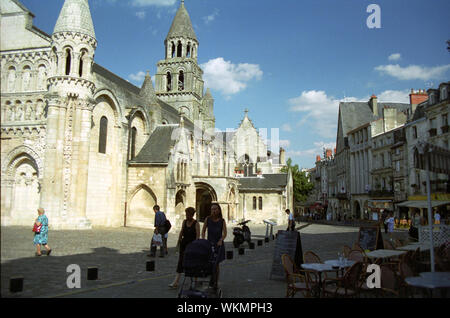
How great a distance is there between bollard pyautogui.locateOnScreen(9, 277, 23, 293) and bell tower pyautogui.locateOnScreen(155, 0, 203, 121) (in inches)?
1765

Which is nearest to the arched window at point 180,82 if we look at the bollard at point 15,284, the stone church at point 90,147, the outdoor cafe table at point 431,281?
the stone church at point 90,147

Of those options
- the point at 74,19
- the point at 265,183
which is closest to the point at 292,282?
the point at 74,19

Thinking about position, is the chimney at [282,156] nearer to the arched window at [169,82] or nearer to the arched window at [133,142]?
the arched window at [169,82]

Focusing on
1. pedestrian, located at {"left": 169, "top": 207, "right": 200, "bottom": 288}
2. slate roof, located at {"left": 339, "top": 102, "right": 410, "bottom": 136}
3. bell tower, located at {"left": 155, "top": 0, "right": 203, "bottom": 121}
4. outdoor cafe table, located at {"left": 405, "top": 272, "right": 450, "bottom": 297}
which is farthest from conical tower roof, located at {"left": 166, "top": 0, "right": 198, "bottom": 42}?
outdoor cafe table, located at {"left": 405, "top": 272, "right": 450, "bottom": 297}

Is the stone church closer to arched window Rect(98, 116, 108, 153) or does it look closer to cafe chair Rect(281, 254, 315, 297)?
arched window Rect(98, 116, 108, 153)

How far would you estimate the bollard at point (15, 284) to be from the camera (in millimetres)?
3640

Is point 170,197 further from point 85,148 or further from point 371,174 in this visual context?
point 371,174

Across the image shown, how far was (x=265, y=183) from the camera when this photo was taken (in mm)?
39406

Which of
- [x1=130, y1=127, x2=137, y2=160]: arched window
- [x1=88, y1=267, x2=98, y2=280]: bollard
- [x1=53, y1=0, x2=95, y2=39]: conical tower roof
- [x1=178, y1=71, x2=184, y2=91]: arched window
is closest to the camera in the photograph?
[x1=88, y1=267, x2=98, y2=280]: bollard

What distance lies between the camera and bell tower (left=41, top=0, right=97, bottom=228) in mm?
19094

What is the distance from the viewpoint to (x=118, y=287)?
6.78 metres

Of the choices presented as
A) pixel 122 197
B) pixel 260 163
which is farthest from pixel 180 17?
pixel 122 197
